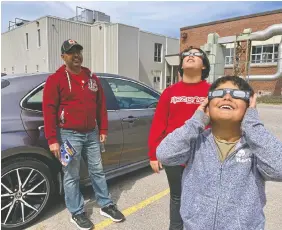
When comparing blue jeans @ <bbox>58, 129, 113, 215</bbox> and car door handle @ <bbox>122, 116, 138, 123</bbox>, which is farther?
car door handle @ <bbox>122, 116, 138, 123</bbox>

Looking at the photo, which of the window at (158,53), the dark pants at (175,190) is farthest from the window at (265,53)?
the dark pants at (175,190)

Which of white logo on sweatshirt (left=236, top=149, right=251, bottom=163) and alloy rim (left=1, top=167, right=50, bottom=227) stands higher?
white logo on sweatshirt (left=236, top=149, right=251, bottom=163)

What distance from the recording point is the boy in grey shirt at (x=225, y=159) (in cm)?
144

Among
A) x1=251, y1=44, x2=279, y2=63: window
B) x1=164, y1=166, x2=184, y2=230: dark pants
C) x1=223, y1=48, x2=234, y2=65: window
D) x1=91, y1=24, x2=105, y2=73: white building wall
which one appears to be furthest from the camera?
x1=91, y1=24, x2=105, y2=73: white building wall

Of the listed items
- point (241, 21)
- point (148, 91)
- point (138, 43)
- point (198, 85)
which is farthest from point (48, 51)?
point (198, 85)

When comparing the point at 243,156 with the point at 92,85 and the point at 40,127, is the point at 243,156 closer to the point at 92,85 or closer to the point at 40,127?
the point at 92,85

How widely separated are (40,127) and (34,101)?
31 centimetres

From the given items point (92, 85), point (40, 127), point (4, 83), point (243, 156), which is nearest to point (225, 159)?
point (243, 156)

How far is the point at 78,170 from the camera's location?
2826 mm

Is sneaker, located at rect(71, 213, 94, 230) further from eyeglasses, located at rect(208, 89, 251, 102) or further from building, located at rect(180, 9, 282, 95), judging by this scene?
building, located at rect(180, 9, 282, 95)

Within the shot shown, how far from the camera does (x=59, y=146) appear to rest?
2664mm

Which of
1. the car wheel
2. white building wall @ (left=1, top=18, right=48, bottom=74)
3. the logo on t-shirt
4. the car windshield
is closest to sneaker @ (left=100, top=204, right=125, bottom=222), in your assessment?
the car wheel

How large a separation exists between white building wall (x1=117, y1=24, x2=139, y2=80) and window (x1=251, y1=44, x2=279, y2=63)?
10961 millimetres

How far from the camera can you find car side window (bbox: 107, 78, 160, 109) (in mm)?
3722
